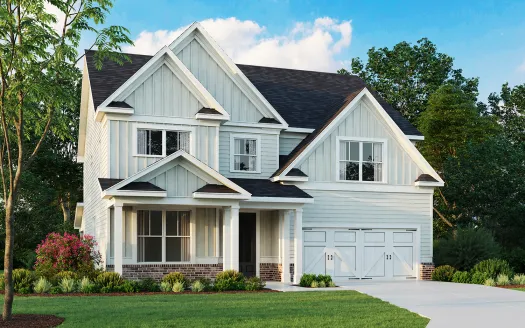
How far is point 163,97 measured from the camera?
2506 cm

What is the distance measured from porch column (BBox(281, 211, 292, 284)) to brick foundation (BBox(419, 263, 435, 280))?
591 cm

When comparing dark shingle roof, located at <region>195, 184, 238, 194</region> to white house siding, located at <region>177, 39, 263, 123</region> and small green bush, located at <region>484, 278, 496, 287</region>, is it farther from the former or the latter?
small green bush, located at <region>484, 278, 496, 287</region>

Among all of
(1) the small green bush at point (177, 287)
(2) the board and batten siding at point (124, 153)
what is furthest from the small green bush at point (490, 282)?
(2) the board and batten siding at point (124, 153)

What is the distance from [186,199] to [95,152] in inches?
275

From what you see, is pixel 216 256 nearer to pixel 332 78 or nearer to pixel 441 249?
pixel 441 249

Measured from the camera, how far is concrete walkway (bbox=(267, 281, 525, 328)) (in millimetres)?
15203

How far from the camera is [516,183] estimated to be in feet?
117

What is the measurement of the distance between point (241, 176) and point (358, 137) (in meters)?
4.81

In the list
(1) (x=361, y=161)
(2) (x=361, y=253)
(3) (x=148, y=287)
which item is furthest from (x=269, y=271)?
(3) (x=148, y=287)

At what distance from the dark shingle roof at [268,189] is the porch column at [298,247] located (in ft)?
2.10

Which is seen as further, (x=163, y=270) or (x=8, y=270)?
(x=163, y=270)

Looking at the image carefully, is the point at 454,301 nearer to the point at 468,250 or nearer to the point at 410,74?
the point at 468,250

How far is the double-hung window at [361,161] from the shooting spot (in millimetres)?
27188

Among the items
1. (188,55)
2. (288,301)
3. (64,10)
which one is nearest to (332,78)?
(188,55)
